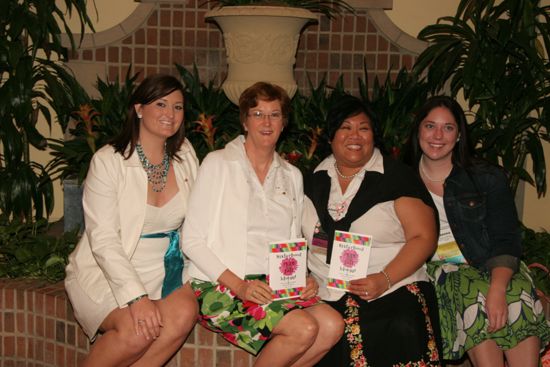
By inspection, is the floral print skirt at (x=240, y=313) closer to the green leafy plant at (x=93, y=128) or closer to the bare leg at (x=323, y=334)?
the bare leg at (x=323, y=334)

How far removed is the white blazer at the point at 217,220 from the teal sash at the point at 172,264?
0.12 meters

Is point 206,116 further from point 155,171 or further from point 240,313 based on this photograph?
point 240,313

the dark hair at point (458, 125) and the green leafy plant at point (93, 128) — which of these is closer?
the dark hair at point (458, 125)

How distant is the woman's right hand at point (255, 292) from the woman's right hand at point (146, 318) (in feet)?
1.10

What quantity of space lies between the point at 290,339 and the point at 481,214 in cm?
107

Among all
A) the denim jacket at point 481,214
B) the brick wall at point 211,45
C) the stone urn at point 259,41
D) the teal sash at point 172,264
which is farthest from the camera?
the brick wall at point 211,45

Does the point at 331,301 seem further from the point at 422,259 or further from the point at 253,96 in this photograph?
the point at 253,96

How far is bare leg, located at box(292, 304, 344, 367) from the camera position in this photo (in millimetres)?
2988

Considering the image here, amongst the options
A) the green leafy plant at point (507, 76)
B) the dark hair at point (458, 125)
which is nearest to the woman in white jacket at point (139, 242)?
the dark hair at point (458, 125)

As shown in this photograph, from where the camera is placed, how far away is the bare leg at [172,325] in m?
3.02

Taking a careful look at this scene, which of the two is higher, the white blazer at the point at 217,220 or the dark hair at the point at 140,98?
the dark hair at the point at 140,98

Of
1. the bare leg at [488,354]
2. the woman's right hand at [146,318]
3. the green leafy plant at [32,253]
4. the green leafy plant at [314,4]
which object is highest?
the green leafy plant at [314,4]

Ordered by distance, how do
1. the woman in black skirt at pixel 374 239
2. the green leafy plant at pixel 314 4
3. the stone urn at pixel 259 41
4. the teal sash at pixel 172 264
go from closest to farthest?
the woman in black skirt at pixel 374 239 → the teal sash at pixel 172 264 → the stone urn at pixel 259 41 → the green leafy plant at pixel 314 4

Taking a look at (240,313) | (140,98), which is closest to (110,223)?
(140,98)
